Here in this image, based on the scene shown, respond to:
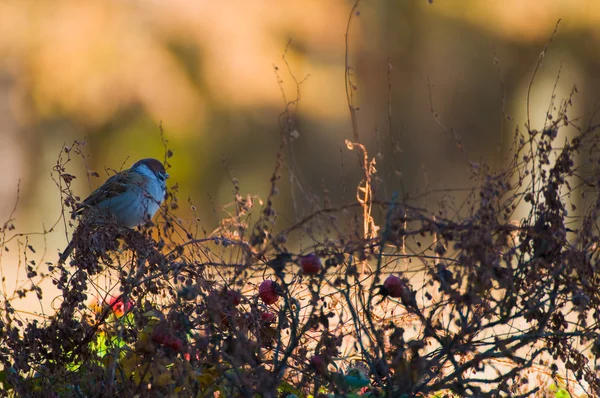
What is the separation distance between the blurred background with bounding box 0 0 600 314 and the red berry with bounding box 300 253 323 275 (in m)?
7.50

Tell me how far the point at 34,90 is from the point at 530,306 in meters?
9.91

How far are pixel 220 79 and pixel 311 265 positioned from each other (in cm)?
920

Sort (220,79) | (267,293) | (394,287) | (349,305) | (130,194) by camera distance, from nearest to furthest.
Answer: (349,305), (394,287), (267,293), (130,194), (220,79)

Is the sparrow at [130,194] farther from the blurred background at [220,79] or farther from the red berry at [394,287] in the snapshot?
the blurred background at [220,79]

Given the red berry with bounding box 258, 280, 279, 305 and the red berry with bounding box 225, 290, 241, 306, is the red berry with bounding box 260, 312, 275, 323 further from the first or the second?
the red berry with bounding box 225, 290, 241, 306

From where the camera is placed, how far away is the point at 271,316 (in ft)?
7.64

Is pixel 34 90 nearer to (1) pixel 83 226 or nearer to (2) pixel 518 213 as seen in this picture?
(2) pixel 518 213

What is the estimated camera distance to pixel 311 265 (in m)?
1.83

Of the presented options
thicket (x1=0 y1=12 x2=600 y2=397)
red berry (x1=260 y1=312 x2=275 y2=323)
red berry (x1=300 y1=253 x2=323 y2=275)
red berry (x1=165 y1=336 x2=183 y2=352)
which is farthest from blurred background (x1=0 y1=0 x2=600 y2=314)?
red berry (x1=300 y1=253 x2=323 y2=275)

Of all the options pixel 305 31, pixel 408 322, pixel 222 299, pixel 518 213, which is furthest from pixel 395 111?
pixel 222 299

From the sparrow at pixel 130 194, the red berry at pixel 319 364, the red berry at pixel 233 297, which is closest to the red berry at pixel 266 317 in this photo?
the red berry at pixel 233 297

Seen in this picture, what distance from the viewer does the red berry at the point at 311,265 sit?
1.83 m

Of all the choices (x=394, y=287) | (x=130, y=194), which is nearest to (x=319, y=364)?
(x=394, y=287)

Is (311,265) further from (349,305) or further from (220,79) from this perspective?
(220,79)
